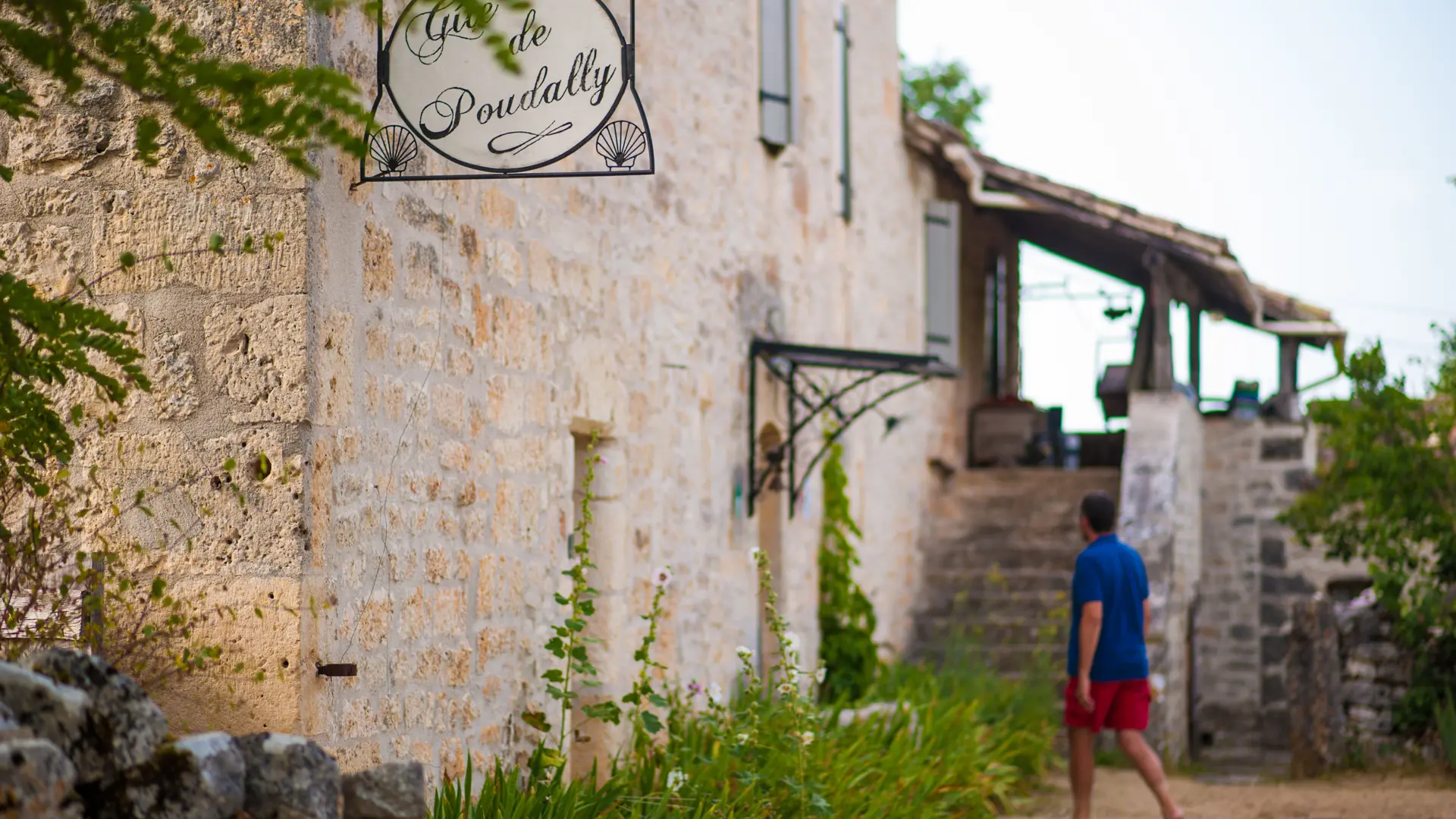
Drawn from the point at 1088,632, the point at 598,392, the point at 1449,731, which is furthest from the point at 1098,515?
the point at 1449,731

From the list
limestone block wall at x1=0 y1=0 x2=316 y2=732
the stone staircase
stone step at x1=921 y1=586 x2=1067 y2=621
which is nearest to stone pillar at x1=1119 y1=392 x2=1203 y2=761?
the stone staircase

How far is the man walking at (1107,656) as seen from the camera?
632 centimetres

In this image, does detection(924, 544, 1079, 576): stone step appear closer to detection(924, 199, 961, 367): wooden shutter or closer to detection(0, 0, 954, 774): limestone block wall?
detection(924, 199, 961, 367): wooden shutter

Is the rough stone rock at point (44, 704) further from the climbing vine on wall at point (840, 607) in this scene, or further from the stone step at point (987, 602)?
the stone step at point (987, 602)

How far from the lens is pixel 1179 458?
443 inches

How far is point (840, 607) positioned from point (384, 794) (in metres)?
6.12

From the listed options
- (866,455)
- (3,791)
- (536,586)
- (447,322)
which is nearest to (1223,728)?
(866,455)

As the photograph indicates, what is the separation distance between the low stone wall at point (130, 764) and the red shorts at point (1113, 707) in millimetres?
3834

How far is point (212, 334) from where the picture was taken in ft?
13.1

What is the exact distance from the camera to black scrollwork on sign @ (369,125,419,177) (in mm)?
4156

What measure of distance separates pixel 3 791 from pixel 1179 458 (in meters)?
9.97

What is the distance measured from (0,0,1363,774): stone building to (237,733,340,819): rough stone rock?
790 mm

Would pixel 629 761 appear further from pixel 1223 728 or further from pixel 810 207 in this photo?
pixel 1223 728

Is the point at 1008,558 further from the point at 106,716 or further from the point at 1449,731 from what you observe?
the point at 106,716
